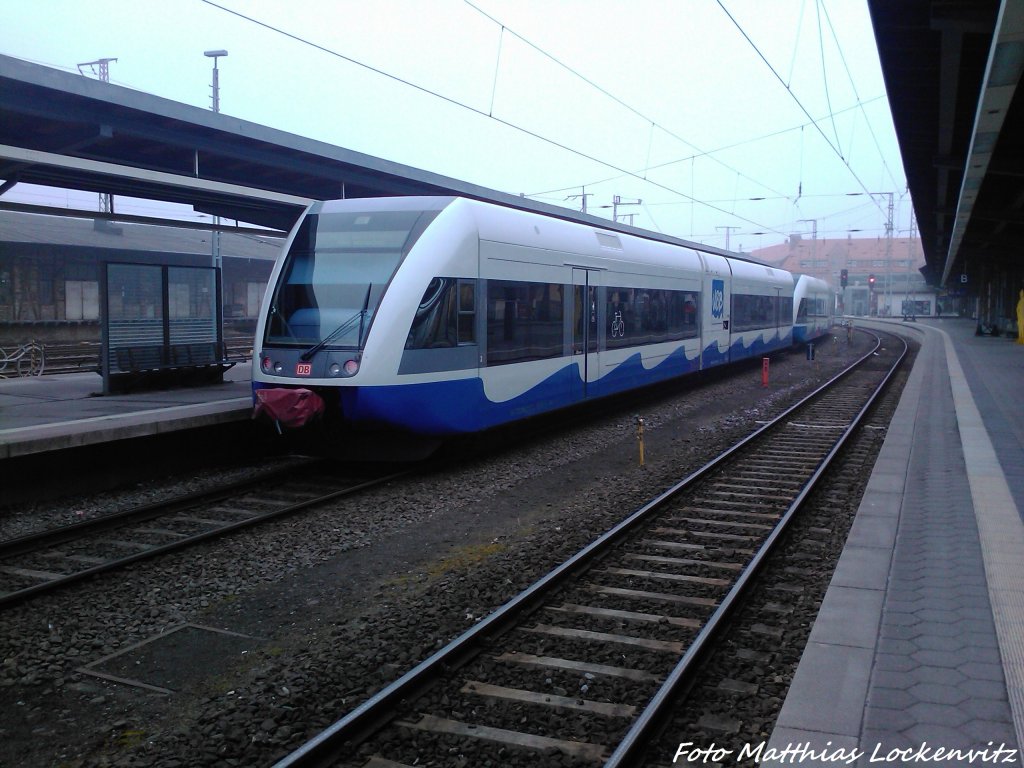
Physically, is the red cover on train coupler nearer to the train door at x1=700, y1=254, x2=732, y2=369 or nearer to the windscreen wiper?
the windscreen wiper

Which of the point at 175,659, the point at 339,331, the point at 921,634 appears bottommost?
the point at 175,659

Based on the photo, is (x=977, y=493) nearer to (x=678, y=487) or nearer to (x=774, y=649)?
(x=678, y=487)

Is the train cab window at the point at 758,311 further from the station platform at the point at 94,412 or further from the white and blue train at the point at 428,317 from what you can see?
the station platform at the point at 94,412

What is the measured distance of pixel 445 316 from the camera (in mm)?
9688

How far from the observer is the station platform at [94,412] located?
880 centimetres

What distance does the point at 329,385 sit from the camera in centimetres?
919

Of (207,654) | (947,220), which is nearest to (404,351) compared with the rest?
(207,654)

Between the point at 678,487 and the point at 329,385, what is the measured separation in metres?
3.69

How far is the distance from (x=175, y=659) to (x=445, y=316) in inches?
208

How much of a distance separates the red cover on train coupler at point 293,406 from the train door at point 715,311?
12.2 metres

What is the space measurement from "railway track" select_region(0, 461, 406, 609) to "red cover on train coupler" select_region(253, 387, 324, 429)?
30.0 inches

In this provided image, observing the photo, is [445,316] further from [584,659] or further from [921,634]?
[921,634]

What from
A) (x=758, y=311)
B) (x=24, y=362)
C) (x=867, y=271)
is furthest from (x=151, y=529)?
(x=867, y=271)

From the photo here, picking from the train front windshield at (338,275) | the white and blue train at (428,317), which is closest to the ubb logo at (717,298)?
the white and blue train at (428,317)
